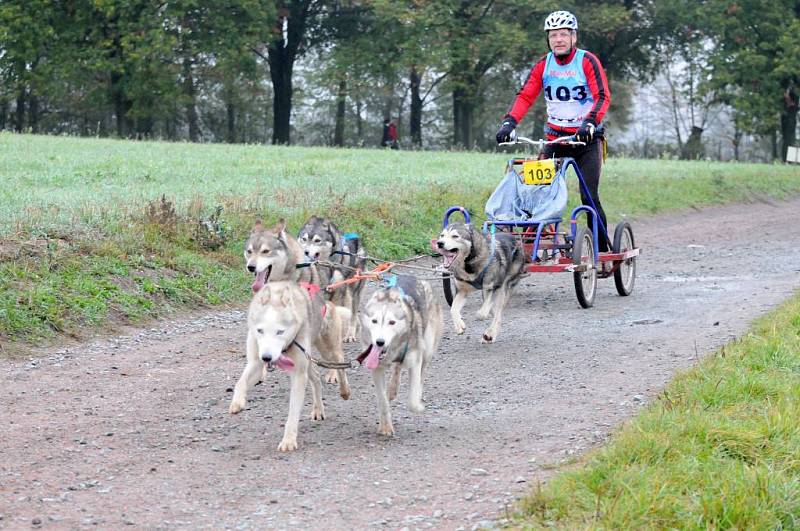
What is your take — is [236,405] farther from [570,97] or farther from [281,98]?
[281,98]

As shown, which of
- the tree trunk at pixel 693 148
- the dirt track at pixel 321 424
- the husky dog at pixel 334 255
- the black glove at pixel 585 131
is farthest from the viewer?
the tree trunk at pixel 693 148

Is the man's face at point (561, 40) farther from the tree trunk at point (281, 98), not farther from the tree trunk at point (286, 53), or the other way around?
the tree trunk at point (286, 53)

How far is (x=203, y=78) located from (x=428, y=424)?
3993cm

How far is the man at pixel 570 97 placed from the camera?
9.62 meters

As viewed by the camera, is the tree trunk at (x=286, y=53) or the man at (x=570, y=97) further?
the tree trunk at (x=286, y=53)

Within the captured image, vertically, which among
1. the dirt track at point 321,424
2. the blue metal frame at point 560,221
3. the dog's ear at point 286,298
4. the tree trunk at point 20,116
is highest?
the tree trunk at point 20,116

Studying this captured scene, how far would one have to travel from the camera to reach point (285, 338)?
5.55m

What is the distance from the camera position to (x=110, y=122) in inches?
2048

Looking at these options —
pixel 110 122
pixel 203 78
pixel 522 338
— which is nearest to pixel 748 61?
pixel 203 78

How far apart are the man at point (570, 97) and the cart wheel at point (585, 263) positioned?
1.00 ft

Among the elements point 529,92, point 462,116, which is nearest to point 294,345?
point 529,92

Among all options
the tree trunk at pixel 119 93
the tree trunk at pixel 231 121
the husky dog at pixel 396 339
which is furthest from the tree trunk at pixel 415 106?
the husky dog at pixel 396 339

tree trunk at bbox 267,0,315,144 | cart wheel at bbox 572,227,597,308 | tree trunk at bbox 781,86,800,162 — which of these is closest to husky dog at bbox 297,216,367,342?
cart wheel at bbox 572,227,597,308

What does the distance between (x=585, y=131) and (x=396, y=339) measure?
166 inches
